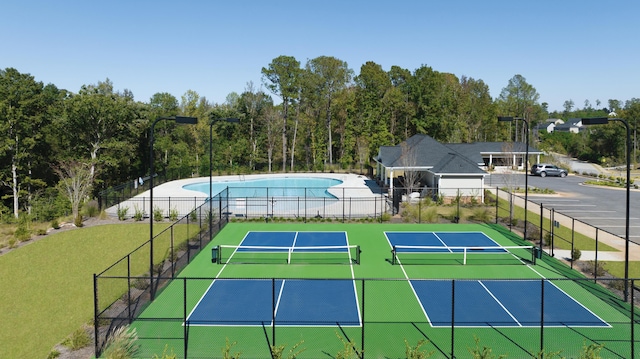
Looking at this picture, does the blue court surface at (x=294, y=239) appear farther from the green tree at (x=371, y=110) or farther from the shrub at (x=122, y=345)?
the green tree at (x=371, y=110)

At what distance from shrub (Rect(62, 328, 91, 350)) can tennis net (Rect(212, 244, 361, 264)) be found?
8.22 meters

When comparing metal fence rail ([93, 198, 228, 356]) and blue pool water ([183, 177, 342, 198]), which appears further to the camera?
blue pool water ([183, 177, 342, 198])

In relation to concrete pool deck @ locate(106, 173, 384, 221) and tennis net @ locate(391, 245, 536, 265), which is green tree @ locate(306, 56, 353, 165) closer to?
concrete pool deck @ locate(106, 173, 384, 221)

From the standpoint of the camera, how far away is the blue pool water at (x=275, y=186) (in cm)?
4731

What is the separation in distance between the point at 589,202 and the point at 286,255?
2798 cm

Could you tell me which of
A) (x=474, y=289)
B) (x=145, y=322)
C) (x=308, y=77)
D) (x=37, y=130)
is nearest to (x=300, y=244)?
(x=474, y=289)

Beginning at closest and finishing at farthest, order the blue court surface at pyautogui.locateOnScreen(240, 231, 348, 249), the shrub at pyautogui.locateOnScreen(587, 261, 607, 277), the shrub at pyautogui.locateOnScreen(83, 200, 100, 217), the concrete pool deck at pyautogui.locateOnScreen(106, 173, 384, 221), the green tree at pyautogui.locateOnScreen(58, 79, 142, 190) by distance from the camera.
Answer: the shrub at pyautogui.locateOnScreen(587, 261, 607, 277) < the blue court surface at pyautogui.locateOnScreen(240, 231, 348, 249) < the shrub at pyautogui.locateOnScreen(83, 200, 100, 217) < the concrete pool deck at pyautogui.locateOnScreen(106, 173, 384, 221) < the green tree at pyautogui.locateOnScreen(58, 79, 142, 190)

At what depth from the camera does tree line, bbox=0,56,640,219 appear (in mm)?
43281

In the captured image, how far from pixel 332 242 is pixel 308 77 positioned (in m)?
45.2

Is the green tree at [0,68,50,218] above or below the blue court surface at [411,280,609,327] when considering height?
above

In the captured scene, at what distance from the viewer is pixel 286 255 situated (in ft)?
74.0

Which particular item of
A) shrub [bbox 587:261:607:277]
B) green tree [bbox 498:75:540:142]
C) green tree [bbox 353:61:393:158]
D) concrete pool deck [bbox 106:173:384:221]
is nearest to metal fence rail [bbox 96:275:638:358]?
shrub [bbox 587:261:607:277]

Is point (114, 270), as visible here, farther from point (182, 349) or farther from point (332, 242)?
point (332, 242)

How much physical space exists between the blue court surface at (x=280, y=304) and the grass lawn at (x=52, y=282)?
12.4 ft
